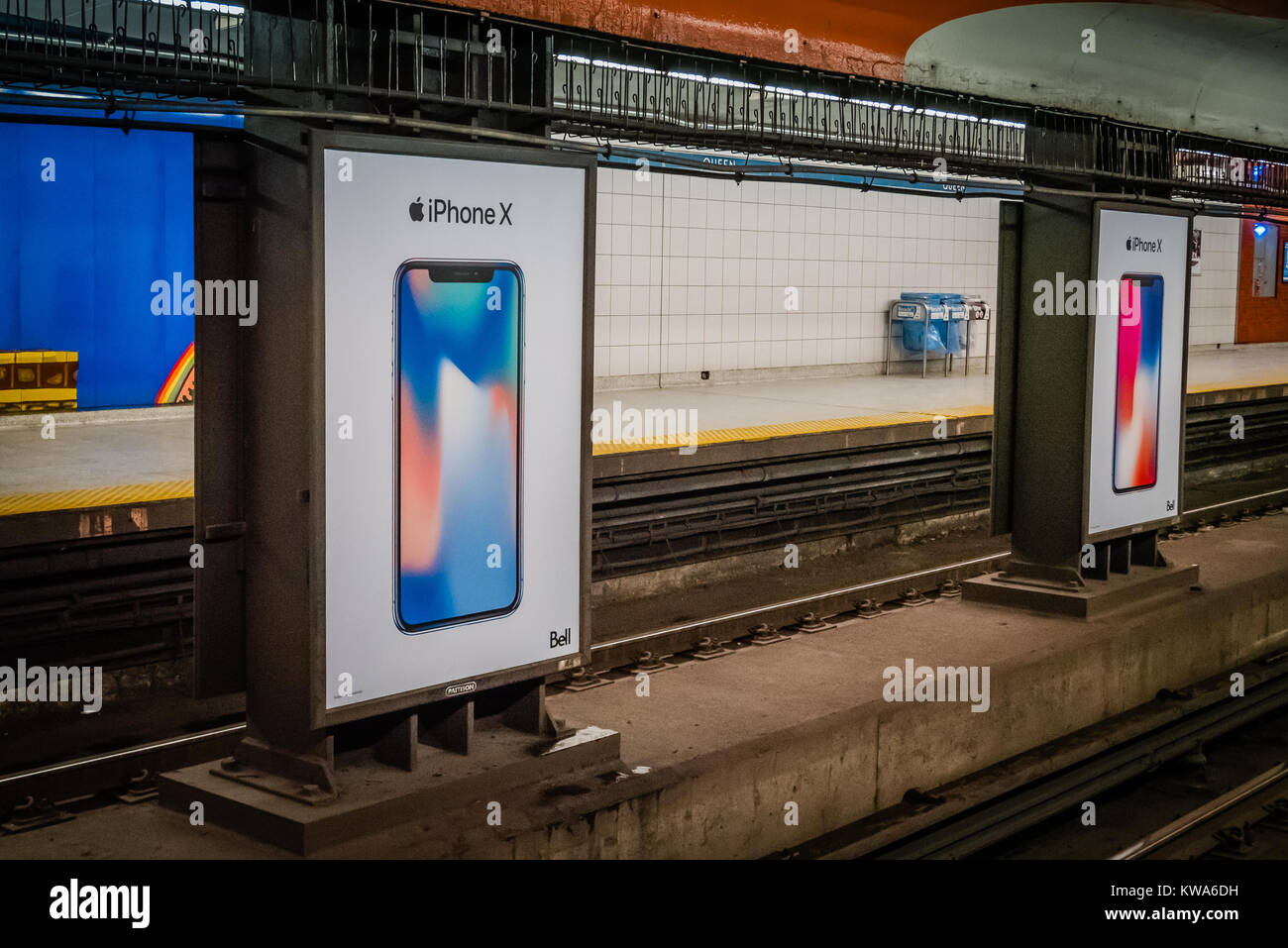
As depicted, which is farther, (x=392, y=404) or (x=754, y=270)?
(x=754, y=270)

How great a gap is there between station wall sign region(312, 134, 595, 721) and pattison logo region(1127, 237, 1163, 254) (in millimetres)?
3903

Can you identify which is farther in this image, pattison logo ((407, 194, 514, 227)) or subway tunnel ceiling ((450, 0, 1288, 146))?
subway tunnel ceiling ((450, 0, 1288, 146))

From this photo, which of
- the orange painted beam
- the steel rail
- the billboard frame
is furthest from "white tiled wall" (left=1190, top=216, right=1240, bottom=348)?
the orange painted beam

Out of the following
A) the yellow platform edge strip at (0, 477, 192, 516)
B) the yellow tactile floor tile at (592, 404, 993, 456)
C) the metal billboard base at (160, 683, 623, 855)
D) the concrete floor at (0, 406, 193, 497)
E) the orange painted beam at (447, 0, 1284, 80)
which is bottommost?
the metal billboard base at (160, 683, 623, 855)

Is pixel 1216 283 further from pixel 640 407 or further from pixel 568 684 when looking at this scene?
pixel 568 684

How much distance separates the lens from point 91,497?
767cm

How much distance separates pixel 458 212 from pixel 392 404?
607 millimetres

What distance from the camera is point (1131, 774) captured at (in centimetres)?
638

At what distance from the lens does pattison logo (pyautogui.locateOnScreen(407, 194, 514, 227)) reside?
4.00 meters

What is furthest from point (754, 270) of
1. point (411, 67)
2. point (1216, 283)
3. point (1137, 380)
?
point (1216, 283)

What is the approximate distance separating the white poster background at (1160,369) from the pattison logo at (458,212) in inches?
153

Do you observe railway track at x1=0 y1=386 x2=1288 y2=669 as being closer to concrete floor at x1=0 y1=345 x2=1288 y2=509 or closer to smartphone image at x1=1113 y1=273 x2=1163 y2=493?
concrete floor at x1=0 y1=345 x2=1288 y2=509
